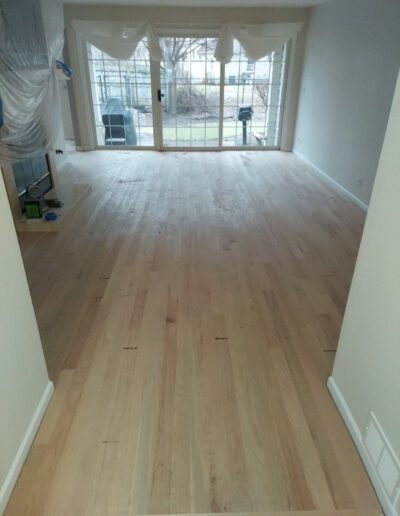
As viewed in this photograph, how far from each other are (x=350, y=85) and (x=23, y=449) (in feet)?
15.1

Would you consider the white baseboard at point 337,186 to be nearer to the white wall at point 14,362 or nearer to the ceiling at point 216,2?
the ceiling at point 216,2

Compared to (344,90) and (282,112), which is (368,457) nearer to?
(344,90)

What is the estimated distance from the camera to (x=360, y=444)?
1.31m

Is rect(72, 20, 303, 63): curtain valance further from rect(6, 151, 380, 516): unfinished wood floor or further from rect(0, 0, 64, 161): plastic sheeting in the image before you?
rect(6, 151, 380, 516): unfinished wood floor

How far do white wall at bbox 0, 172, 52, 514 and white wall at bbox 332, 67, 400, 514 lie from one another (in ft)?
3.89

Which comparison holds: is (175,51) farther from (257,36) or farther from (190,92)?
(257,36)

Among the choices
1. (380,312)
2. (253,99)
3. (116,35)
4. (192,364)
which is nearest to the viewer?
(380,312)

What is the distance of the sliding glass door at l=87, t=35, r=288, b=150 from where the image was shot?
5.84m

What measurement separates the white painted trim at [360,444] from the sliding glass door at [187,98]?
18.1ft

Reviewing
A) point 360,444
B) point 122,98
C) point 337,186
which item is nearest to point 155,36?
point 122,98

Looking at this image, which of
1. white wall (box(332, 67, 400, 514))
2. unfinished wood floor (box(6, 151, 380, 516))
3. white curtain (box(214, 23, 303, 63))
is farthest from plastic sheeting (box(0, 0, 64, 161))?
white wall (box(332, 67, 400, 514))

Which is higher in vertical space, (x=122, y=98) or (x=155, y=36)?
(x=155, y=36)

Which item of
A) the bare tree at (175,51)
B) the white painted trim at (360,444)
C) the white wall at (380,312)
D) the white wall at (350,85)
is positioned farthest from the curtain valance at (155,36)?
the white painted trim at (360,444)

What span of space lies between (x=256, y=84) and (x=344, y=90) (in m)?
2.12
